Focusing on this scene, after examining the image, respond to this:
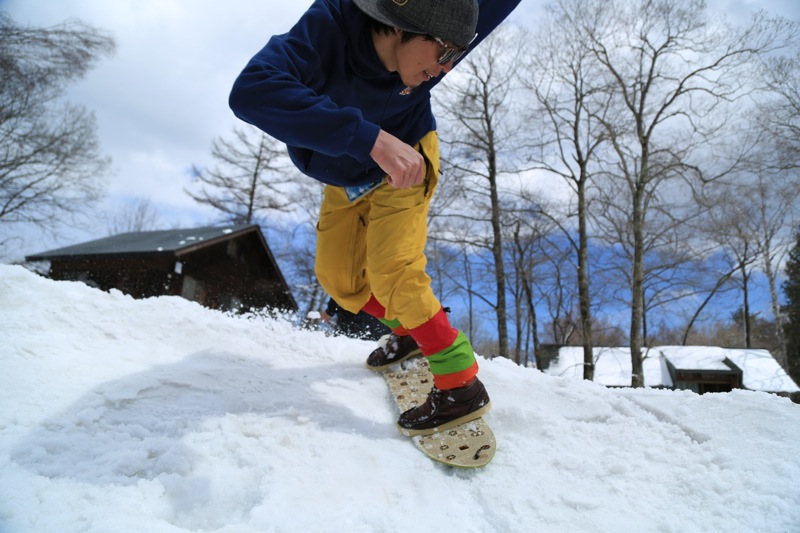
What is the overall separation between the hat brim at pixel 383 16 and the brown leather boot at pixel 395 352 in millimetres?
1661

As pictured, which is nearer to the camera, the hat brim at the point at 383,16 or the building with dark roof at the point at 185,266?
the hat brim at the point at 383,16

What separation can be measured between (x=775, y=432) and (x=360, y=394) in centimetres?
179

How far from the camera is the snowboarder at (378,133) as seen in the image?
146 cm

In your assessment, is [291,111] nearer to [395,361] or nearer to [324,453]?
[324,453]

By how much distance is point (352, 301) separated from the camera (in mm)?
2400

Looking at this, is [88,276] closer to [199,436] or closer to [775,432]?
[199,436]

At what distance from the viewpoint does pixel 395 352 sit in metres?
2.66

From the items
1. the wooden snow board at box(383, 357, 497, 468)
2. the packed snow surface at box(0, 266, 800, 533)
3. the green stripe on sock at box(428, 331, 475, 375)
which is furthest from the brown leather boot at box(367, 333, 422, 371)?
the green stripe on sock at box(428, 331, 475, 375)

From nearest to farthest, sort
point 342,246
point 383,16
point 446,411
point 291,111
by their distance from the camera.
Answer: point 291,111 → point 383,16 → point 446,411 → point 342,246

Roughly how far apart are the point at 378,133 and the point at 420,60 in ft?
1.40

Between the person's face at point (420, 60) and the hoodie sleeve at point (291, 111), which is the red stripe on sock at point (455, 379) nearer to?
the hoodie sleeve at point (291, 111)

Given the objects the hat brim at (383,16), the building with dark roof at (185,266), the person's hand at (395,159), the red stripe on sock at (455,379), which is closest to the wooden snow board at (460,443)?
the red stripe on sock at (455,379)

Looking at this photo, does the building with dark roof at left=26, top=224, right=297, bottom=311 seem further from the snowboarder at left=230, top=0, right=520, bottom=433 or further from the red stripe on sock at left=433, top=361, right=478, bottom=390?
the red stripe on sock at left=433, top=361, right=478, bottom=390

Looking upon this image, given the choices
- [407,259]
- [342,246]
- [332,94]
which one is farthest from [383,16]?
[342,246]
